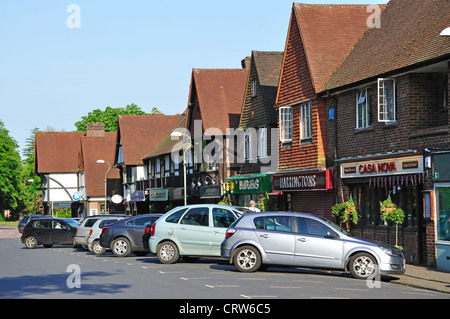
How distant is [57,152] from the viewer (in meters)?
90.6

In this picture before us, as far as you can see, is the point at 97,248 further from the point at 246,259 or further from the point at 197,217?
the point at 246,259

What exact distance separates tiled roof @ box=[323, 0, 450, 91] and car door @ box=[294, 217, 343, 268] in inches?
229

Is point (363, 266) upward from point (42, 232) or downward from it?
upward

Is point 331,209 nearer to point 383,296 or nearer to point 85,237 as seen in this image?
point 85,237

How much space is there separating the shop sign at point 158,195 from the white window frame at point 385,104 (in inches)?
1324

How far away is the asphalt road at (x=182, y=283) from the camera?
14289 mm

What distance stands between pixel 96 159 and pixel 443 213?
63761 mm

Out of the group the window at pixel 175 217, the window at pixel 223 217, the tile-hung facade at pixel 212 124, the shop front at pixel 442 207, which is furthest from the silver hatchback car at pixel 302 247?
the tile-hung facade at pixel 212 124

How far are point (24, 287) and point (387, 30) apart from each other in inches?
673

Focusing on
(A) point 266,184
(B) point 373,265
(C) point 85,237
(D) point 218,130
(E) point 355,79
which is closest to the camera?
(B) point 373,265

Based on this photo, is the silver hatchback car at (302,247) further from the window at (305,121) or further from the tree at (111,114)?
the tree at (111,114)

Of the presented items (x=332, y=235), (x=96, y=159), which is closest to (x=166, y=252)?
(x=332, y=235)

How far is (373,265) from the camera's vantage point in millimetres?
18000
